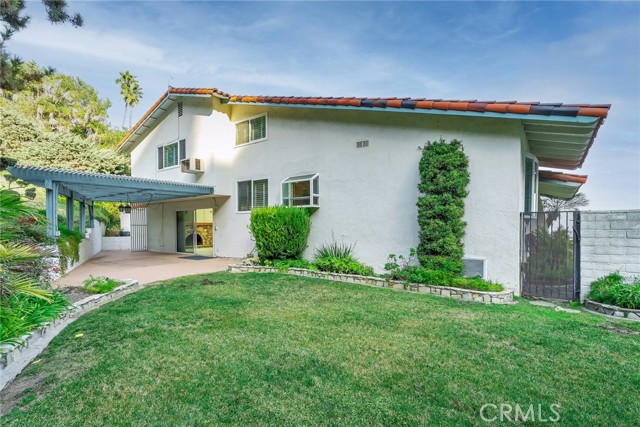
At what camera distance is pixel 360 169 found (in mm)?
10102

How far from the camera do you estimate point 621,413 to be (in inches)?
109

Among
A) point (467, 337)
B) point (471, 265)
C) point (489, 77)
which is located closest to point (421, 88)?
point (489, 77)

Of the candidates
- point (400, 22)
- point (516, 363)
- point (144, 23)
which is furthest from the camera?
point (400, 22)

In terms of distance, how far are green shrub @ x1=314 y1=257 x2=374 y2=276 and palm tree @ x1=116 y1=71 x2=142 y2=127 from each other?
36.7 metres

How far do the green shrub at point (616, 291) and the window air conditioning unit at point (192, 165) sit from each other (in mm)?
13574

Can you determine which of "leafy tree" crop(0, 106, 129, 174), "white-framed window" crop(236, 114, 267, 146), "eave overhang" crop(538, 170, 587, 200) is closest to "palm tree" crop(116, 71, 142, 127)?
"leafy tree" crop(0, 106, 129, 174)

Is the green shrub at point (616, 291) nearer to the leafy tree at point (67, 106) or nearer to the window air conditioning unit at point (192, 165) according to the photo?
the window air conditioning unit at point (192, 165)

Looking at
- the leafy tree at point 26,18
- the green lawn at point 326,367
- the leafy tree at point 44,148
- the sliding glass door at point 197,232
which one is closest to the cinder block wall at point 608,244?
the green lawn at point 326,367

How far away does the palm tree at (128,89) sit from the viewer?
36.4 metres

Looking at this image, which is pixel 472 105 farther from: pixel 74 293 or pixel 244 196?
pixel 74 293

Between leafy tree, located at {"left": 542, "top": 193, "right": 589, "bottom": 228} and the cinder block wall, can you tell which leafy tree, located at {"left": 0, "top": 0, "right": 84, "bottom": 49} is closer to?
the cinder block wall

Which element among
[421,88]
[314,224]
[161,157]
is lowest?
[314,224]

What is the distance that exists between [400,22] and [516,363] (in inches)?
469

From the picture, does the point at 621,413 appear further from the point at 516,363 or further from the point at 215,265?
the point at 215,265
